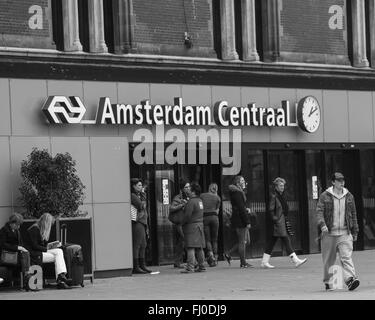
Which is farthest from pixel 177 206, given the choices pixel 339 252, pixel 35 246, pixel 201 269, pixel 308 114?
pixel 339 252

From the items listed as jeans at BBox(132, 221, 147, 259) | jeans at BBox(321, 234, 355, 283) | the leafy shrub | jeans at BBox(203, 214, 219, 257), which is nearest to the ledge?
the leafy shrub

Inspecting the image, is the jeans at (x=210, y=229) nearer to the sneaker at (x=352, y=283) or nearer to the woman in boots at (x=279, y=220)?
the woman in boots at (x=279, y=220)

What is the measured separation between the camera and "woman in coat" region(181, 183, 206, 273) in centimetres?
2298

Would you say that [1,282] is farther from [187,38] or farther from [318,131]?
[318,131]

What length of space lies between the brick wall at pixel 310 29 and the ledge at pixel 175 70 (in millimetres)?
520

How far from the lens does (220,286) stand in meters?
20.0

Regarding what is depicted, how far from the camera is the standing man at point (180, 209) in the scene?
24125 millimetres

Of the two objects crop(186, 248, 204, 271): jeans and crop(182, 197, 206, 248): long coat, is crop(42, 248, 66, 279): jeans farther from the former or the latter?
crop(186, 248, 204, 271): jeans

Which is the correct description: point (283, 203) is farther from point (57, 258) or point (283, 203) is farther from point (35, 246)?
point (35, 246)

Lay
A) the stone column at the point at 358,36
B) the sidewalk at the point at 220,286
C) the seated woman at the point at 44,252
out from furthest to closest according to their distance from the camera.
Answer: the stone column at the point at 358,36
the seated woman at the point at 44,252
the sidewalk at the point at 220,286

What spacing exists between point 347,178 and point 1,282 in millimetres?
12687

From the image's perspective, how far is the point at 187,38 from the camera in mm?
26562

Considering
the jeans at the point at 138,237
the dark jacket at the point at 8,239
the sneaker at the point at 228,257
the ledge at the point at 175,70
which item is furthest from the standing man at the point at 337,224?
the ledge at the point at 175,70
